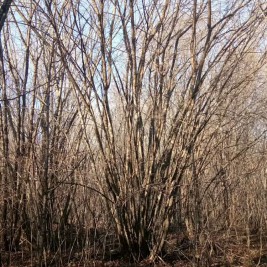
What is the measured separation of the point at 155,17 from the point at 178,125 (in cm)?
176

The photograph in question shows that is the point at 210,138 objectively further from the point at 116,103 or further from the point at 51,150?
the point at 51,150

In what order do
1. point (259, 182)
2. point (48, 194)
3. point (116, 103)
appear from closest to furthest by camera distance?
point (48, 194)
point (116, 103)
point (259, 182)

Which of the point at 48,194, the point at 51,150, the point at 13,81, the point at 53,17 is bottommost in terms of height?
the point at 48,194

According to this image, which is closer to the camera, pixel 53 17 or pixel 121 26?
pixel 53 17

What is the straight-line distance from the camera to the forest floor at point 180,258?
5.55m

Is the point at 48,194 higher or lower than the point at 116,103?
lower

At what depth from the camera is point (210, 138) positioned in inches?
253

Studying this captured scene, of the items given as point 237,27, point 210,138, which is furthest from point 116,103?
point 237,27

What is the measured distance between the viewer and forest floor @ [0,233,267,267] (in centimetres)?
555

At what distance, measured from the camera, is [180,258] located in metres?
6.34

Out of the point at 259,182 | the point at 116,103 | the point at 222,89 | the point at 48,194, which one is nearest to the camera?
the point at 48,194

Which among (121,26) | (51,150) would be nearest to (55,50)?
(121,26)

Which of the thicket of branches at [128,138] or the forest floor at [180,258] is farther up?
the thicket of branches at [128,138]

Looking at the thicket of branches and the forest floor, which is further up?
the thicket of branches
